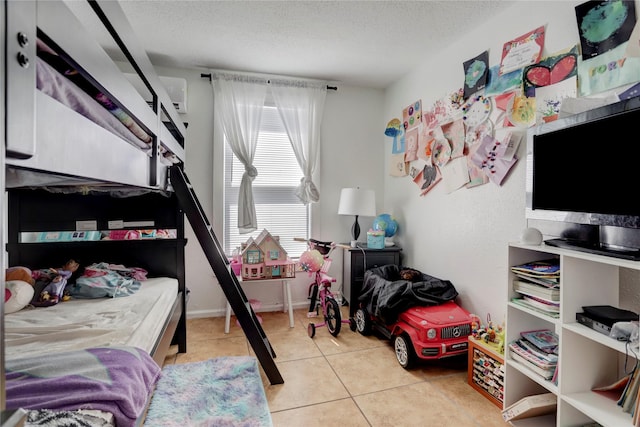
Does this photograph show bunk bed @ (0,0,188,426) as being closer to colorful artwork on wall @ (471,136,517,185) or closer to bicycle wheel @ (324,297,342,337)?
bicycle wheel @ (324,297,342,337)

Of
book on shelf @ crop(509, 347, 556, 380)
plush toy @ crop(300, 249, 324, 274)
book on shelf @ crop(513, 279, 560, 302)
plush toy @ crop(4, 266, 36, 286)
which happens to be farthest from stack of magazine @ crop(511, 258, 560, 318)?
plush toy @ crop(4, 266, 36, 286)

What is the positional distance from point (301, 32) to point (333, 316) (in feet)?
7.28

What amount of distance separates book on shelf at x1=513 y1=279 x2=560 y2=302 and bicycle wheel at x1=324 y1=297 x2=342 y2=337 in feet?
4.46

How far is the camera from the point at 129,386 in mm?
979

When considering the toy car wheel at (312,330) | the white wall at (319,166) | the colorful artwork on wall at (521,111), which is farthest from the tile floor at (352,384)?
the colorful artwork on wall at (521,111)

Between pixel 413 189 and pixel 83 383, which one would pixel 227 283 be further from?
pixel 413 189

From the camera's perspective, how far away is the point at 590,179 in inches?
57.2

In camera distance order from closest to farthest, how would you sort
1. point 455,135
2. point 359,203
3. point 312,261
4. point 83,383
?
point 83,383 → point 455,135 → point 312,261 → point 359,203

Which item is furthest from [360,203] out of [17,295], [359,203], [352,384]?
[17,295]

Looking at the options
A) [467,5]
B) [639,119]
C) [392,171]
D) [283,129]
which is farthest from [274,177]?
[639,119]

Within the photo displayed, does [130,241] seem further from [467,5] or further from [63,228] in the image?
[467,5]

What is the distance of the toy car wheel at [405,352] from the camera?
218cm

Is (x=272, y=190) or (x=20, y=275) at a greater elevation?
(x=272, y=190)

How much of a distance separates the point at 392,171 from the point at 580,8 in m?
1.96
